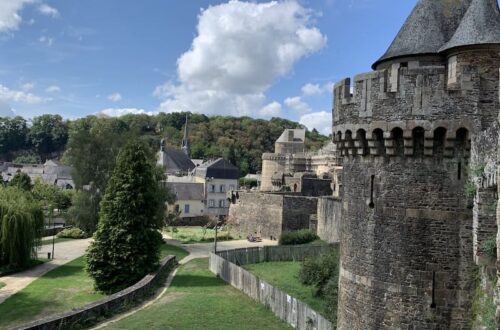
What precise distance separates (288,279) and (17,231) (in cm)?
1650

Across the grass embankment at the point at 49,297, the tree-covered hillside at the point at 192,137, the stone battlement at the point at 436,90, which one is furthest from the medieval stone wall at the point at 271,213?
the tree-covered hillside at the point at 192,137

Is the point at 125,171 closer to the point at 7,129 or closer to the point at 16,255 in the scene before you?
the point at 16,255

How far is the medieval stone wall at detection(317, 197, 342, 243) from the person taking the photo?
1203 inches

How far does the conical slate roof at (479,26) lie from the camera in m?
8.77

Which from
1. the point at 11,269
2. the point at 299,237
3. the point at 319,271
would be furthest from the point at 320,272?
the point at 11,269

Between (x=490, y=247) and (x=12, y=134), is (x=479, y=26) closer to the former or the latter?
(x=490, y=247)

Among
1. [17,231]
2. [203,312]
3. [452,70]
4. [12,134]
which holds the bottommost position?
[203,312]

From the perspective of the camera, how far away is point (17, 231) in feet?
A: 95.3

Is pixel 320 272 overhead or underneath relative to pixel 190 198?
underneath

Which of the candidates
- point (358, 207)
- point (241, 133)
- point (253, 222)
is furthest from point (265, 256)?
point (241, 133)

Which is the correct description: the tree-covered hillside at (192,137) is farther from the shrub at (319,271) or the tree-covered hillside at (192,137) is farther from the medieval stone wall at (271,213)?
the shrub at (319,271)

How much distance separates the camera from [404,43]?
33.1 ft

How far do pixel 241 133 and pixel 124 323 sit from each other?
12088cm

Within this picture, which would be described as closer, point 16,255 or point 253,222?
point 16,255
